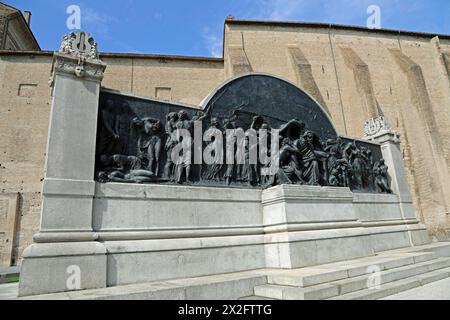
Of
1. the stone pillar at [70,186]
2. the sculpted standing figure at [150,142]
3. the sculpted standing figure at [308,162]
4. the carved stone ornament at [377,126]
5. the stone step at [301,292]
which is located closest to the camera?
the stone step at [301,292]

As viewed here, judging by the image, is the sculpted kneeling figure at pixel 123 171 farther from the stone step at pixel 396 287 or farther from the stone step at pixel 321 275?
the stone step at pixel 396 287

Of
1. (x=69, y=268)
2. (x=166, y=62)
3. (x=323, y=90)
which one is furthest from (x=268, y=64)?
(x=69, y=268)

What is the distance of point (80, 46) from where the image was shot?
17.5 ft

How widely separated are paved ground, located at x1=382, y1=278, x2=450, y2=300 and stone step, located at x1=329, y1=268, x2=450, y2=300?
82mm

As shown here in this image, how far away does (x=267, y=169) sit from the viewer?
6.80 m

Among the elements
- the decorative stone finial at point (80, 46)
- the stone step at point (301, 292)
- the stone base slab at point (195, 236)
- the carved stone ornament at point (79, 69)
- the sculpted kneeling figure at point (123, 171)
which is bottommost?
the stone step at point (301, 292)

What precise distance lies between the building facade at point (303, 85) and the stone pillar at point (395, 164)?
10.1 m

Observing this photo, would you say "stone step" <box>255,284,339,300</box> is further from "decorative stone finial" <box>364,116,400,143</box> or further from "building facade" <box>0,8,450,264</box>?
"building facade" <box>0,8,450,264</box>

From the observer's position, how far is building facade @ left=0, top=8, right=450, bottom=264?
64.4ft

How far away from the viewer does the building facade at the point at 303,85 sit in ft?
64.4

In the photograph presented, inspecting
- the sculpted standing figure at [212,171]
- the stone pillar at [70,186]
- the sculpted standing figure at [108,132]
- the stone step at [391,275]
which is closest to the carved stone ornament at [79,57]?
the stone pillar at [70,186]

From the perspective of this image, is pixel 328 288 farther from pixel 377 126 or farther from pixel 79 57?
pixel 377 126

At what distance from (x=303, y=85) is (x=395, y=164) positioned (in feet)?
38.4
